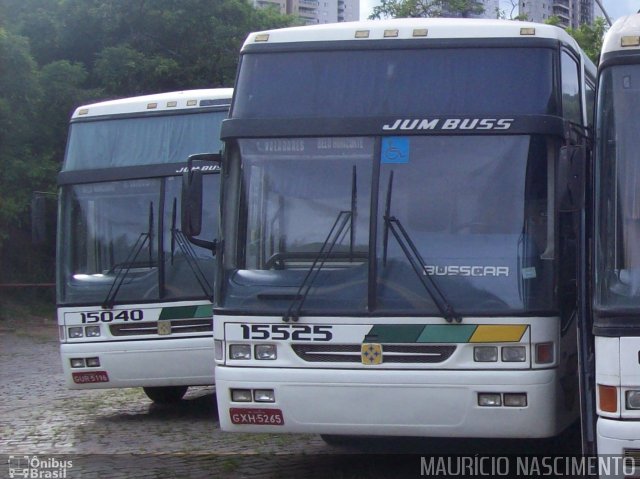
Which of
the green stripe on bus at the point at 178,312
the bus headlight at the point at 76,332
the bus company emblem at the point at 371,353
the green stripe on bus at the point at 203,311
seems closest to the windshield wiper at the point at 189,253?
the green stripe on bus at the point at 203,311

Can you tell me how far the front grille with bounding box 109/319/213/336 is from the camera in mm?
10492

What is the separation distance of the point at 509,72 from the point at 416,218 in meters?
1.22

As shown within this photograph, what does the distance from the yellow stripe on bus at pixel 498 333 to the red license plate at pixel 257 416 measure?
56.0 inches

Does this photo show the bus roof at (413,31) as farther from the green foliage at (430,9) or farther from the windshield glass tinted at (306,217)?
the green foliage at (430,9)

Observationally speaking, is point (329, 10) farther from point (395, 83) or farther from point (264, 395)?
point (264, 395)

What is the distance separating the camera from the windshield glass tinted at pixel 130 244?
34.8 feet

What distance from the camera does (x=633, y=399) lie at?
561 cm

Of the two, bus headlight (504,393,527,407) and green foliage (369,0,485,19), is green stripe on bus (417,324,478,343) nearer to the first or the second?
bus headlight (504,393,527,407)

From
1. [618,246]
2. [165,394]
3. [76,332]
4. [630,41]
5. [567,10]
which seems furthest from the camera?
[567,10]

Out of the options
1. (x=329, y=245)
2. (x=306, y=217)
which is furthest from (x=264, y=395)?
(x=306, y=217)

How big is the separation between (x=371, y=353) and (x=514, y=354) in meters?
0.93

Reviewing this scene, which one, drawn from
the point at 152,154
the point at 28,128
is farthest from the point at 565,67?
the point at 28,128

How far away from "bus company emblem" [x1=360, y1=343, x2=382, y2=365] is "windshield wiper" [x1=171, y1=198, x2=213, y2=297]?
3.86 m

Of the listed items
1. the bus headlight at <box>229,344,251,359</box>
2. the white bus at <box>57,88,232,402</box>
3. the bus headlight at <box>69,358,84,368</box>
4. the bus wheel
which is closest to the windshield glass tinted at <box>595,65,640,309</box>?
the bus headlight at <box>229,344,251,359</box>
